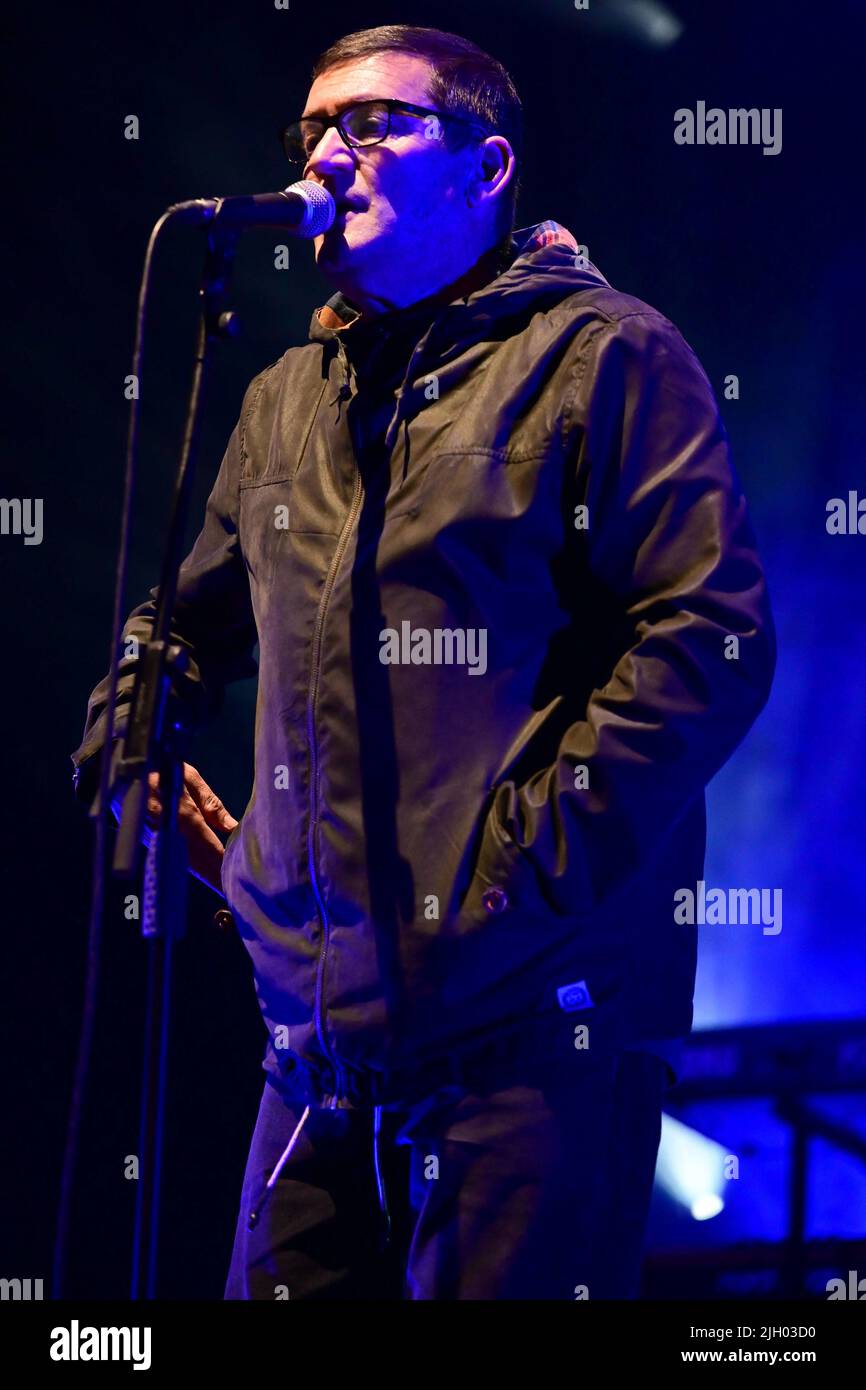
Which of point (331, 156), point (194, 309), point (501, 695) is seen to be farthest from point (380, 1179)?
point (194, 309)

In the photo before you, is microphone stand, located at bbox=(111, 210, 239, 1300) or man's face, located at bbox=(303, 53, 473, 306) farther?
man's face, located at bbox=(303, 53, 473, 306)

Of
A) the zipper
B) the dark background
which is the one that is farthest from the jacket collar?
the dark background

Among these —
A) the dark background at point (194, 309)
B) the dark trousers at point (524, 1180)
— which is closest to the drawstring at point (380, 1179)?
the dark trousers at point (524, 1180)

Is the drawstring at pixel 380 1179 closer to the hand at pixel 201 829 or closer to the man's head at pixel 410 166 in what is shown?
the hand at pixel 201 829

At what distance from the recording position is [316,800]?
5.78 ft

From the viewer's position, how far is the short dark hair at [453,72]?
6.59ft

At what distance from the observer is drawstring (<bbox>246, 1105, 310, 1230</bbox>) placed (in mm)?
1868

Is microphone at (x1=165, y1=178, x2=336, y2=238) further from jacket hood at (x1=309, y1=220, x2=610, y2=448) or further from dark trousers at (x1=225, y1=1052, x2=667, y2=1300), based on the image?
dark trousers at (x1=225, y1=1052, x2=667, y2=1300)

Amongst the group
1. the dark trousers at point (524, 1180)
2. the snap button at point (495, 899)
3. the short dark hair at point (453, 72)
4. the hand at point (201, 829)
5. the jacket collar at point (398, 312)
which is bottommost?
the dark trousers at point (524, 1180)

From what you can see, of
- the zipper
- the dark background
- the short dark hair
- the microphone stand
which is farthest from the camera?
the dark background

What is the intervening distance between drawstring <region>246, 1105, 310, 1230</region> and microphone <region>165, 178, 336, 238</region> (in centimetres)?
109

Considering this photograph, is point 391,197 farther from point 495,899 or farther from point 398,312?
point 495,899
